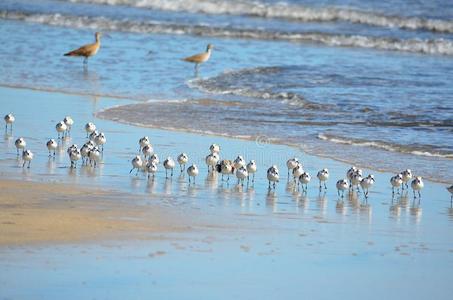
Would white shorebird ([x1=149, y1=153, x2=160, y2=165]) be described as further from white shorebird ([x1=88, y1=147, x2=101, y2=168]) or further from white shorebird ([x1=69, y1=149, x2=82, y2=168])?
white shorebird ([x1=69, y1=149, x2=82, y2=168])

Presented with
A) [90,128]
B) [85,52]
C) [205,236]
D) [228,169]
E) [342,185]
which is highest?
[85,52]

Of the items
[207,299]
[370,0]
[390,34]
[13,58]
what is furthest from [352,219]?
[370,0]

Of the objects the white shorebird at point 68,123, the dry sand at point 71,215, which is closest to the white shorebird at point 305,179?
the dry sand at point 71,215

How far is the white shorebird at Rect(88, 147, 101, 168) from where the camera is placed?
13773 mm

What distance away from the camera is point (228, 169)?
13422 millimetres

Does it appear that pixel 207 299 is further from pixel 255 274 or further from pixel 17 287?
pixel 17 287

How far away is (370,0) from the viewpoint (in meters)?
42.7

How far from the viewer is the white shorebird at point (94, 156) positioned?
13773 mm

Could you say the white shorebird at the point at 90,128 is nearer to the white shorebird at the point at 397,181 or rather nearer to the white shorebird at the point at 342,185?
the white shorebird at the point at 342,185

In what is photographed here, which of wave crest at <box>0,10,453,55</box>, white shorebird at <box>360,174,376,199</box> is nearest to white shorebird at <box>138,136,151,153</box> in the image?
white shorebird at <box>360,174,376,199</box>

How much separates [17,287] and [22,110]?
31.1 feet

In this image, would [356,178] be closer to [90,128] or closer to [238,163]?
[238,163]

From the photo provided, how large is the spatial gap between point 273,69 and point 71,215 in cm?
1423

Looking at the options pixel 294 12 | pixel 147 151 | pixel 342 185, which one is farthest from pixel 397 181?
pixel 294 12
